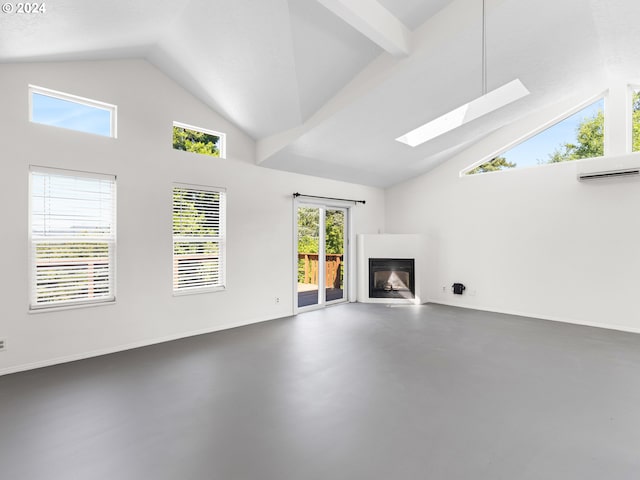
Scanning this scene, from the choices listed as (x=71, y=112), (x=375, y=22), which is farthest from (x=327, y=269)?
(x=71, y=112)

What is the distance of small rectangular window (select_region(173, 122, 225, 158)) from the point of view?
4.43 meters

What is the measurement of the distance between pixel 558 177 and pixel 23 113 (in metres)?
7.02

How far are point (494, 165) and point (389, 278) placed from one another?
2891mm

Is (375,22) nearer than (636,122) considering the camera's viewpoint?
Yes

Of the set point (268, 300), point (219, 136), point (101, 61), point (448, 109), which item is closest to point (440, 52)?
point (448, 109)

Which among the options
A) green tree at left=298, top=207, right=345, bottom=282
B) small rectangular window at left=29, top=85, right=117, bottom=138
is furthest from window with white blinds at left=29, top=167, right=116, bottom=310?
green tree at left=298, top=207, right=345, bottom=282

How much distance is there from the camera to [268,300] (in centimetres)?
529

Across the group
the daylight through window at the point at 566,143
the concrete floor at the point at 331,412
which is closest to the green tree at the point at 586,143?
the daylight through window at the point at 566,143

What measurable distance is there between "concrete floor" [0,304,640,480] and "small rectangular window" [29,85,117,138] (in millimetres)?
2495

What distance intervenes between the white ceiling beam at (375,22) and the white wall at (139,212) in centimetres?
252

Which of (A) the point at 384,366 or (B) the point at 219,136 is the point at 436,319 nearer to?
(A) the point at 384,366

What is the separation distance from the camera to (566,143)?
5.33 metres

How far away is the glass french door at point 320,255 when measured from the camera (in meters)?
5.97

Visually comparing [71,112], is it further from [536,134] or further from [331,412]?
[536,134]
